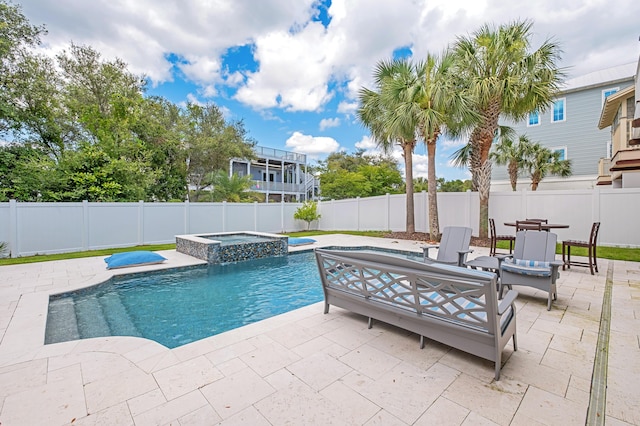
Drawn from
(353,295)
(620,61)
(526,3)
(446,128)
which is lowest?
(353,295)

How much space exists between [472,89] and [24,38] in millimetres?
16249

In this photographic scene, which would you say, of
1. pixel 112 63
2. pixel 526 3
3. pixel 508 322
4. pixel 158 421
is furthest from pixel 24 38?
pixel 526 3

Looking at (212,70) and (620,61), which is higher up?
(620,61)

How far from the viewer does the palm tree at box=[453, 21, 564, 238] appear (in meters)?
9.16

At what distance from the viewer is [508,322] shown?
2.64 meters

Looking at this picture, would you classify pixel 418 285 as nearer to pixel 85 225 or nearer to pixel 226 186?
pixel 85 225

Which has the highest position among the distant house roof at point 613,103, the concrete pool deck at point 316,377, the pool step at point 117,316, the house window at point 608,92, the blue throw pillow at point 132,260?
the house window at point 608,92

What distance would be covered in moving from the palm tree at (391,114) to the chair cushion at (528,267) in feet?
23.2

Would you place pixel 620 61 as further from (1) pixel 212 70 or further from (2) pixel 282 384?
(2) pixel 282 384

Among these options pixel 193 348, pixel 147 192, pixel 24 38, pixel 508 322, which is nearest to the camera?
pixel 508 322

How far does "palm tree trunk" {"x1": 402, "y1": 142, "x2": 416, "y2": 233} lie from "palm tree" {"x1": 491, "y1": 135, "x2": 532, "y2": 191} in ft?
29.6

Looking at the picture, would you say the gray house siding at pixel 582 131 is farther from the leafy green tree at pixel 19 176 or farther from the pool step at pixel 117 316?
the leafy green tree at pixel 19 176

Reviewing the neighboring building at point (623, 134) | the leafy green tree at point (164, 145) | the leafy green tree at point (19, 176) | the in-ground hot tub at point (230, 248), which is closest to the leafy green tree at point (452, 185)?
the neighboring building at point (623, 134)

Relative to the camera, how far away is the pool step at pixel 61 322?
145 inches
